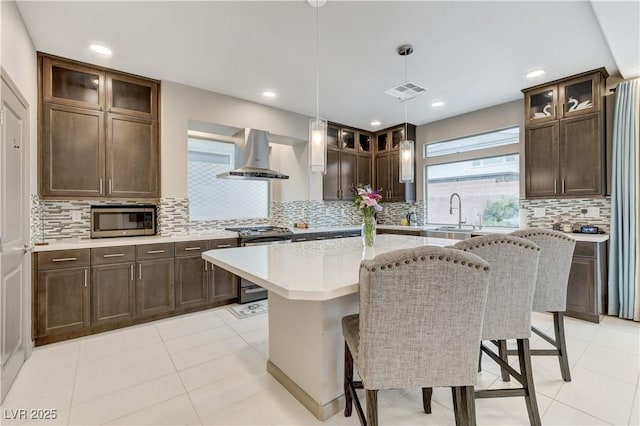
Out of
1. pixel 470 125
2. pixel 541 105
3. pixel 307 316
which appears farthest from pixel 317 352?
pixel 470 125

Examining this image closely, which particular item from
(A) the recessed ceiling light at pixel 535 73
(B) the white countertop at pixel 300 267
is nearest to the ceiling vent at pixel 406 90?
(A) the recessed ceiling light at pixel 535 73

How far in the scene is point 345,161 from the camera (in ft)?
17.5

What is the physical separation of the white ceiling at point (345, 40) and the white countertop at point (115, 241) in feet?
5.96

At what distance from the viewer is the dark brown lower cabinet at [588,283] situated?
305cm

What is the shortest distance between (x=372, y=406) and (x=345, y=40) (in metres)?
2.70

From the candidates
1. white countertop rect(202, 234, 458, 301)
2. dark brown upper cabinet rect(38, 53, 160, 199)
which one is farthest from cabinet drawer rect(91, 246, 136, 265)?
white countertop rect(202, 234, 458, 301)

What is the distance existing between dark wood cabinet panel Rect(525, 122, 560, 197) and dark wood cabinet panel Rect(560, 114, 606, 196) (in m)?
0.08

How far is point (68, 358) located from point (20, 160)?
5.34ft

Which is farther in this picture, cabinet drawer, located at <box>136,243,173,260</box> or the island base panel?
cabinet drawer, located at <box>136,243,173,260</box>

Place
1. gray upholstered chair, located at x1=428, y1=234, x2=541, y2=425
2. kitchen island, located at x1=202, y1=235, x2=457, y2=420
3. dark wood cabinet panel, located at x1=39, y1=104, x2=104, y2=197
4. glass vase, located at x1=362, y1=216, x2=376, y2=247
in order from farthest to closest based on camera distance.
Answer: dark wood cabinet panel, located at x1=39, y1=104, x2=104, y2=197 → glass vase, located at x1=362, y1=216, x2=376, y2=247 → gray upholstered chair, located at x1=428, y1=234, x2=541, y2=425 → kitchen island, located at x1=202, y1=235, x2=457, y2=420

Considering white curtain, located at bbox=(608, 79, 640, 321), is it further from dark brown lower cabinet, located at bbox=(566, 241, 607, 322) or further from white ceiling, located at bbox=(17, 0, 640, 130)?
white ceiling, located at bbox=(17, 0, 640, 130)

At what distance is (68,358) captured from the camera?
241 centimetres

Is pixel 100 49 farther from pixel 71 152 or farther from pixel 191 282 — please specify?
pixel 191 282

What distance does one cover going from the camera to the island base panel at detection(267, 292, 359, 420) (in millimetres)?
1680
